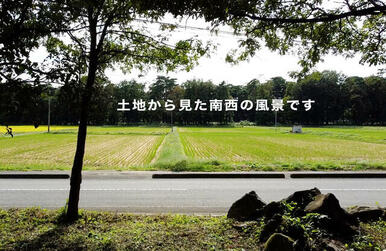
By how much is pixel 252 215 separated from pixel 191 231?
1.14 metres

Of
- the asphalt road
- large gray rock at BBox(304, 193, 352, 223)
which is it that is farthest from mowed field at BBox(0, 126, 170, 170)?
large gray rock at BBox(304, 193, 352, 223)

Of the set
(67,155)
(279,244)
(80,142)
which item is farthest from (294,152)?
(80,142)

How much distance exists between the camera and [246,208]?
439 cm

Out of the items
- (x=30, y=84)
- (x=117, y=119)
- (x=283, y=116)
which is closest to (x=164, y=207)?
(x=30, y=84)

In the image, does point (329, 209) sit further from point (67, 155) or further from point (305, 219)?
point (67, 155)

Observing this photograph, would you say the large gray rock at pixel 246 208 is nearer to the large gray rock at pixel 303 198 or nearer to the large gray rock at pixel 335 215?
the large gray rock at pixel 303 198

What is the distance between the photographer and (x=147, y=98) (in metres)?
102

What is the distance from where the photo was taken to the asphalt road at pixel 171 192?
625cm

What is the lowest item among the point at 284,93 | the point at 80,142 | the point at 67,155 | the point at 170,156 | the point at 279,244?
the point at 67,155

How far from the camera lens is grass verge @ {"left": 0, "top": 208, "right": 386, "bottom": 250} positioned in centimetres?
336

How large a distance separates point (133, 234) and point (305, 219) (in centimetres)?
260

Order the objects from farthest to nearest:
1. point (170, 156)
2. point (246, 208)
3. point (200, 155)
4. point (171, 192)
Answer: point (200, 155), point (170, 156), point (171, 192), point (246, 208)

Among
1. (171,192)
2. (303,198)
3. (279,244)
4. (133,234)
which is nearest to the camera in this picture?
(279,244)

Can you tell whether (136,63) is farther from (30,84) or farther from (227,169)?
(227,169)
